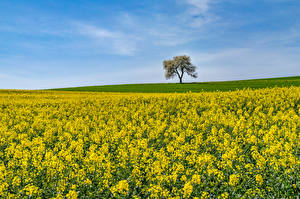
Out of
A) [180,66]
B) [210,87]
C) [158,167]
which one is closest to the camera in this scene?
[158,167]

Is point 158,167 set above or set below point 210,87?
below

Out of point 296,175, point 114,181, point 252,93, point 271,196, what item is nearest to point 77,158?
point 114,181

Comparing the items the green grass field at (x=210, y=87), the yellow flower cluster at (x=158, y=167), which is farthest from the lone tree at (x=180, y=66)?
the yellow flower cluster at (x=158, y=167)

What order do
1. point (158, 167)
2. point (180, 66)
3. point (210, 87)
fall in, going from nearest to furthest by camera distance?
point (158, 167) < point (210, 87) < point (180, 66)

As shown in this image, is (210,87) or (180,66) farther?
(180,66)

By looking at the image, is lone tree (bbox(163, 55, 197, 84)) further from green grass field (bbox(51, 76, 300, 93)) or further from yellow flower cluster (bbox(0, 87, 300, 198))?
yellow flower cluster (bbox(0, 87, 300, 198))

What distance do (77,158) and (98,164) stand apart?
1.63 meters

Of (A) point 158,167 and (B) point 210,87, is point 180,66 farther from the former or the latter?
(A) point 158,167

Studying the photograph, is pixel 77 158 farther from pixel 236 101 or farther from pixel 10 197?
pixel 236 101

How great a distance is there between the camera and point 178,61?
95.5 m

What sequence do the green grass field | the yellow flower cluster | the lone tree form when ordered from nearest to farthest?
the yellow flower cluster, the green grass field, the lone tree

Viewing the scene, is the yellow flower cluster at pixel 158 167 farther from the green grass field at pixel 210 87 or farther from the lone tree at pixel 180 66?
A: the lone tree at pixel 180 66

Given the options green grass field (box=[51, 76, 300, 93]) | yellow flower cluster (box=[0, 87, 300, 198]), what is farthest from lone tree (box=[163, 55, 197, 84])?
yellow flower cluster (box=[0, 87, 300, 198])

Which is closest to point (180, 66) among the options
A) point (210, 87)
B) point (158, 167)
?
point (210, 87)
